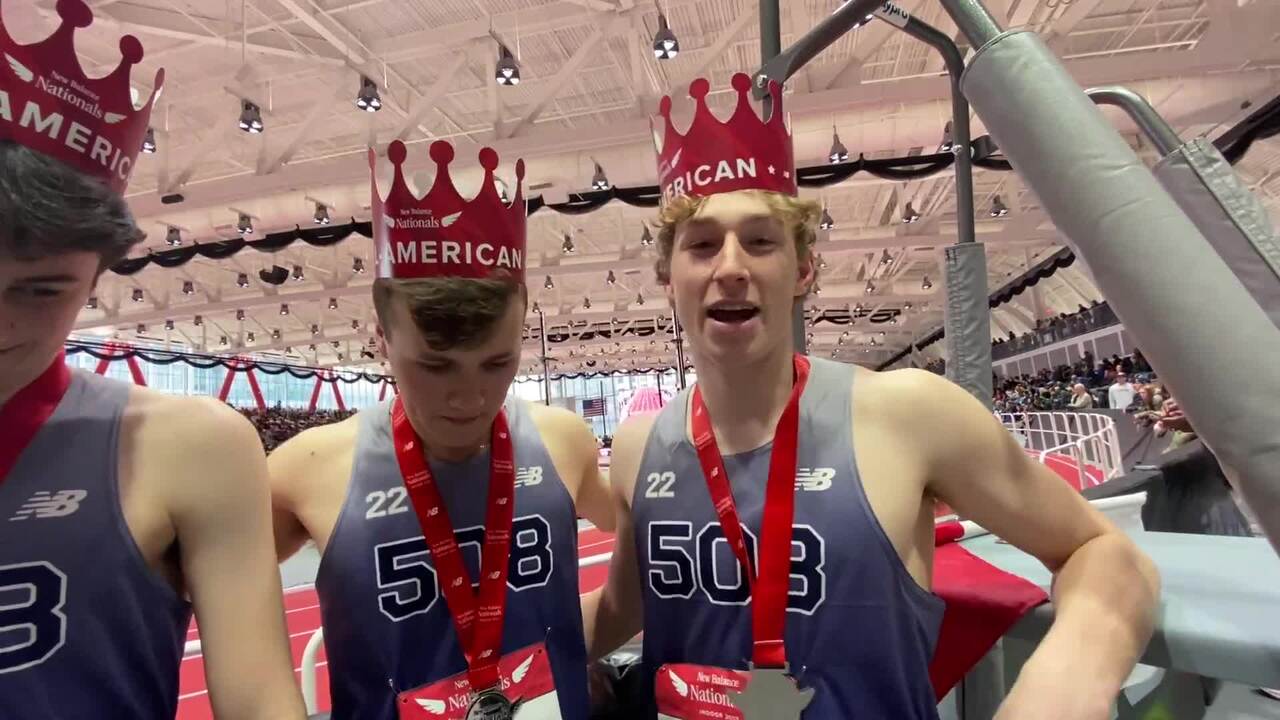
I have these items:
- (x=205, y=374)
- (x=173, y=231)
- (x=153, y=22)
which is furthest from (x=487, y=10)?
(x=205, y=374)

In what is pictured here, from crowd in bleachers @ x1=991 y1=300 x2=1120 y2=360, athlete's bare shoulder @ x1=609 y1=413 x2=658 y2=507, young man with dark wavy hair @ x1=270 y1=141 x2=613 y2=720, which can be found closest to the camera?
young man with dark wavy hair @ x1=270 y1=141 x2=613 y2=720

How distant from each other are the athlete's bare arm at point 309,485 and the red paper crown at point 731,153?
30.7 inches

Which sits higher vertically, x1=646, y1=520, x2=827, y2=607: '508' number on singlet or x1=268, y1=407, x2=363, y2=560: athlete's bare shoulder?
x1=268, y1=407, x2=363, y2=560: athlete's bare shoulder

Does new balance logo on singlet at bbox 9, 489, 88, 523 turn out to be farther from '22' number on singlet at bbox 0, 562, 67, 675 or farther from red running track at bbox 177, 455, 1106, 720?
red running track at bbox 177, 455, 1106, 720

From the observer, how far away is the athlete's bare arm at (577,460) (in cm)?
147

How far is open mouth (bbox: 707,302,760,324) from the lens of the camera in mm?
1271

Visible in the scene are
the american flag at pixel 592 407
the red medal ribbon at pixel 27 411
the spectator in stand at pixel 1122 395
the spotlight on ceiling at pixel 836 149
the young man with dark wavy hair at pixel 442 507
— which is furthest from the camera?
the american flag at pixel 592 407

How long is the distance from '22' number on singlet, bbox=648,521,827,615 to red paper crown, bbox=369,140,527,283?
0.55 meters

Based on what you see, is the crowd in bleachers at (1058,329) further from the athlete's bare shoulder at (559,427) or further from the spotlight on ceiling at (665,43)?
the athlete's bare shoulder at (559,427)

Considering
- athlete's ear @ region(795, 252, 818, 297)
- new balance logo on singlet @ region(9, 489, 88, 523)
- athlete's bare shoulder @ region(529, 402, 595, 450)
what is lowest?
new balance logo on singlet @ region(9, 489, 88, 523)

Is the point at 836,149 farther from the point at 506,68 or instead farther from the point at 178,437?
the point at 178,437

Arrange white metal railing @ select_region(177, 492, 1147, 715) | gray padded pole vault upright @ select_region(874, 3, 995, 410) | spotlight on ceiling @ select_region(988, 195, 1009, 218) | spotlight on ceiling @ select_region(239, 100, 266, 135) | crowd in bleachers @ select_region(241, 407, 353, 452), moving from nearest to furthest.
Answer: white metal railing @ select_region(177, 492, 1147, 715), gray padded pole vault upright @ select_region(874, 3, 995, 410), spotlight on ceiling @ select_region(239, 100, 266, 135), spotlight on ceiling @ select_region(988, 195, 1009, 218), crowd in bleachers @ select_region(241, 407, 353, 452)

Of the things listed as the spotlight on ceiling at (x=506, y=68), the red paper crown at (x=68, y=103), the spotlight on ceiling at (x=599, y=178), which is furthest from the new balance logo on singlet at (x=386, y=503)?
the spotlight on ceiling at (x=599, y=178)

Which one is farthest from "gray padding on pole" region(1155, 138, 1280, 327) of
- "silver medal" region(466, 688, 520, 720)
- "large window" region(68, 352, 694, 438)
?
"large window" region(68, 352, 694, 438)
